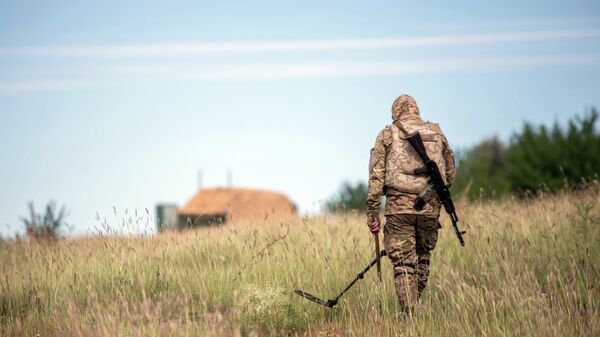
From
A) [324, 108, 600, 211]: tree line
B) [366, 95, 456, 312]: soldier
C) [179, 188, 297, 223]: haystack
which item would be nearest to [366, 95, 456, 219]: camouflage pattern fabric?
[366, 95, 456, 312]: soldier

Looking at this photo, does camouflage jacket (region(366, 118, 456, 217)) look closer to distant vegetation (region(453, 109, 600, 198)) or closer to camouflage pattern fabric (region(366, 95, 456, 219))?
camouflage pattern fabric (region(366, 95, 456, 219))

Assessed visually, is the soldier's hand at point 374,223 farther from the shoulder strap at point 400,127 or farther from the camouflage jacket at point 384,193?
the shoulder strap at point 400,127

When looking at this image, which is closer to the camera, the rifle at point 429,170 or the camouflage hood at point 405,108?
the rifle at point 429,170

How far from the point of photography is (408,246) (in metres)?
6.68

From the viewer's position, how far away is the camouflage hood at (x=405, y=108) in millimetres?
6961

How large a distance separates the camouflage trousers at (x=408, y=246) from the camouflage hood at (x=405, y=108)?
1.12 meters

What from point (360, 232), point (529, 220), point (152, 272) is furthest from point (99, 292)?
point (529, 220)

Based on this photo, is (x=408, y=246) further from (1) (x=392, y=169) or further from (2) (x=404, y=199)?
(1) (x=392, y=169)

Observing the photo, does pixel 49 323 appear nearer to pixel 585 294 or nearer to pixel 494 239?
pixel 585 294

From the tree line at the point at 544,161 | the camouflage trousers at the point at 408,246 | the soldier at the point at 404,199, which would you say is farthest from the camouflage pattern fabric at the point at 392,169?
the tree line at the point at 544,161

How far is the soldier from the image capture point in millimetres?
6637

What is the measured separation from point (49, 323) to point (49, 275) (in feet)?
5.31

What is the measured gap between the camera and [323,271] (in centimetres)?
744

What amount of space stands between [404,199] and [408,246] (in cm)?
50
